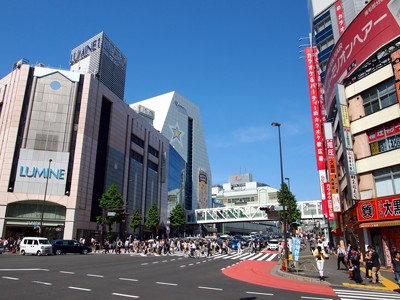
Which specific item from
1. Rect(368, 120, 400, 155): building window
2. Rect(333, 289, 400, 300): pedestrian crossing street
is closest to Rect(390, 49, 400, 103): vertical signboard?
Rect(368, 120, 400, 155): building window

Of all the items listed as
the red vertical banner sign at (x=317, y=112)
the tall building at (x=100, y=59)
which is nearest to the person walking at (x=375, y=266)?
the red vertical banner sign at (x=317, y=112)

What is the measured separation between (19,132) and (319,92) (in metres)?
47.3

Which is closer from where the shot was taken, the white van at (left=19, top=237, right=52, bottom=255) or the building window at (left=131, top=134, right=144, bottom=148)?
the white van at (left=19, top=237, right=52, bottom=255)

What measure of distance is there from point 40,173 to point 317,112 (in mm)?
43421

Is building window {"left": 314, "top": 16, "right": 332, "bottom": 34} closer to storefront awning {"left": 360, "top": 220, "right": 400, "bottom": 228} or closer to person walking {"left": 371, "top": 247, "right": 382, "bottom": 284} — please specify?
storefront awning {"left": 360, "top": 220, "right": 400, "bottom": 228}

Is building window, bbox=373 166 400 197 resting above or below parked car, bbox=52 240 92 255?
above

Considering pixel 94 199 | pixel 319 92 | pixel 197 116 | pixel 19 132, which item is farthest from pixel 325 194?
pixel 197 116

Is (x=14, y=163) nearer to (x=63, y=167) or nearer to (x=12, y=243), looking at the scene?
(x=63, y=167)

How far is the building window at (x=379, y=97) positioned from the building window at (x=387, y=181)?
15.8ft

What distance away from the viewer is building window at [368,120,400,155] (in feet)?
72.2

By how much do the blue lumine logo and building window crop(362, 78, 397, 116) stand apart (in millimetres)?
44055

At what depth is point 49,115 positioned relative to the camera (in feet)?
170

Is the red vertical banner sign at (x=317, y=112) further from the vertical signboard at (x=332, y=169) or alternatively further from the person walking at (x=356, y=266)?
the person walking at (x=356, y=266)

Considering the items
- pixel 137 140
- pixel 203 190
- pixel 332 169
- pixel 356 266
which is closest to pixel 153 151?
pixel 137 140
